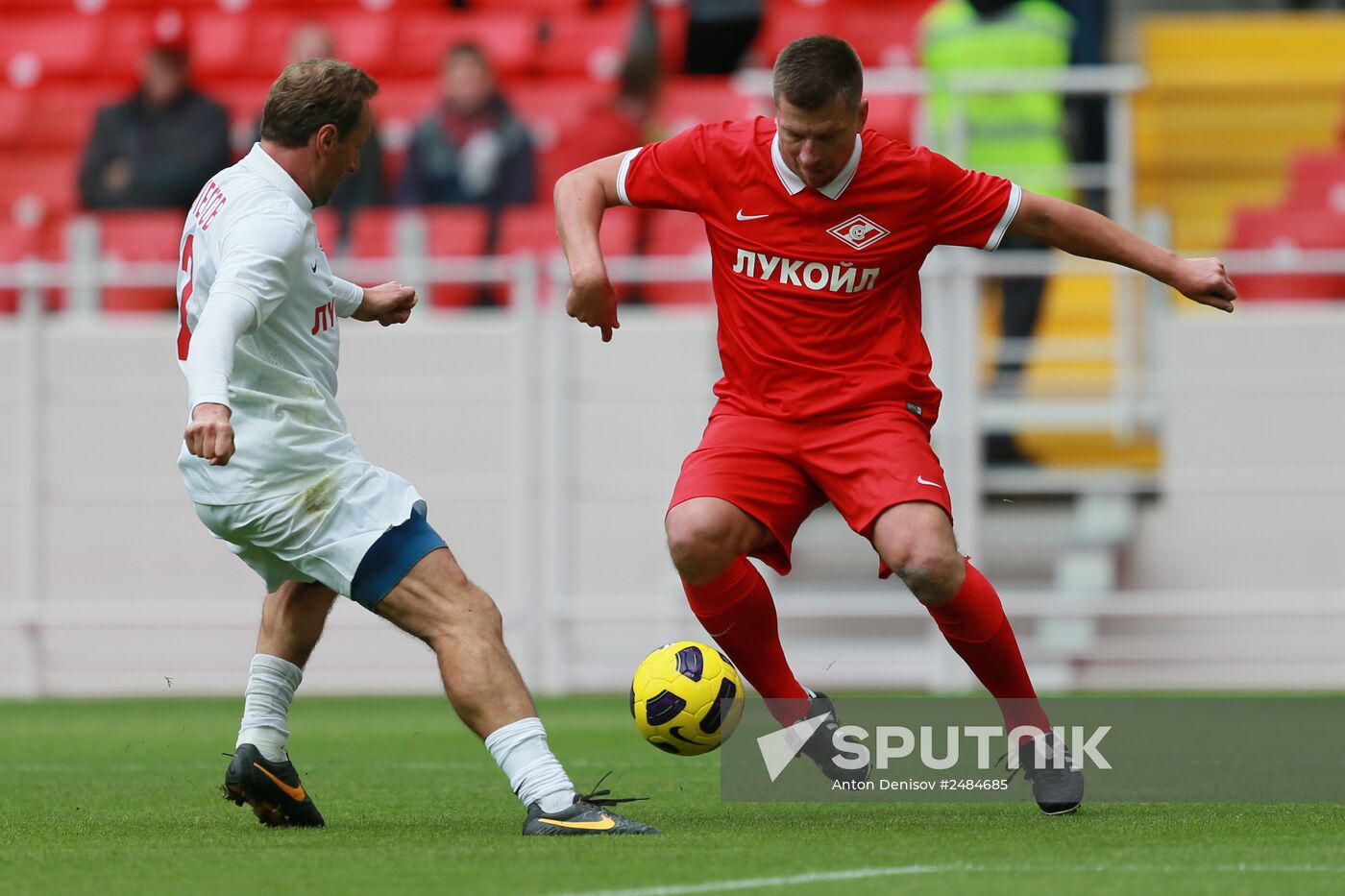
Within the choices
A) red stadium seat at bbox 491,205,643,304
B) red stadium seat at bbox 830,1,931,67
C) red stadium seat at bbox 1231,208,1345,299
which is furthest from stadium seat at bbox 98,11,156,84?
red stadium seat at bbox 1231,208,1345,299

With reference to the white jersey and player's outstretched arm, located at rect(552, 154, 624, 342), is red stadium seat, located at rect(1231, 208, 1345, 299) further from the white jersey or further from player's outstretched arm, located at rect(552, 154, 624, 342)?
the white jersey

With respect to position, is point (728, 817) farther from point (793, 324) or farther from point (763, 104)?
point (763, 104)

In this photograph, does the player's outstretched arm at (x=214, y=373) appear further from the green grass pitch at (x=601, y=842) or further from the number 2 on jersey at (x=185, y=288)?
the green grass pitch at (x=601, y=842)

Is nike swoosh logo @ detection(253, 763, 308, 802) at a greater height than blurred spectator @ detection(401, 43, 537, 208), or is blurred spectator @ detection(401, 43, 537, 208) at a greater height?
blurred spectator @ detection(401, 43, 537, 208)

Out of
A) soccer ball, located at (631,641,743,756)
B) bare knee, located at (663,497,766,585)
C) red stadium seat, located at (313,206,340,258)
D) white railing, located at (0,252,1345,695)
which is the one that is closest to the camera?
soccer ball, located at (631,641,743,756)

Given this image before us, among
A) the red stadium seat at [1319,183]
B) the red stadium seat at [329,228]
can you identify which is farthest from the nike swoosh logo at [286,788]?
the red stadium seat at [1319,183]

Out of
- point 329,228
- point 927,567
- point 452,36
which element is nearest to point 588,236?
point 927,567

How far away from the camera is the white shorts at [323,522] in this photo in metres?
4.91

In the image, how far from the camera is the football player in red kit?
5.26m

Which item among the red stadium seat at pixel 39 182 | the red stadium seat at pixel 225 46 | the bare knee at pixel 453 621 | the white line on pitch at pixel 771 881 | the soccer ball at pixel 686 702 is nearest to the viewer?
the white line on pitch at pixel 771 881

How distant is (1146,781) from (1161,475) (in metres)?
5.01

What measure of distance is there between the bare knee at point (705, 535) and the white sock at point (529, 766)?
2.37 feet

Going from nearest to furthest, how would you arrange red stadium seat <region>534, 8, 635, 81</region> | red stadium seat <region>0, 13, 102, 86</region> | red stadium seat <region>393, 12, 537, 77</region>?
red stadium seat <region>534, 8, 635, 81</region> < red stadium seat <region>393, 12, 537, 77</region> < red stadium seat <region>0, 13, 102, 86</region>

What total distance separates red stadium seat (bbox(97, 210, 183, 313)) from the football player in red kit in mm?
7350
